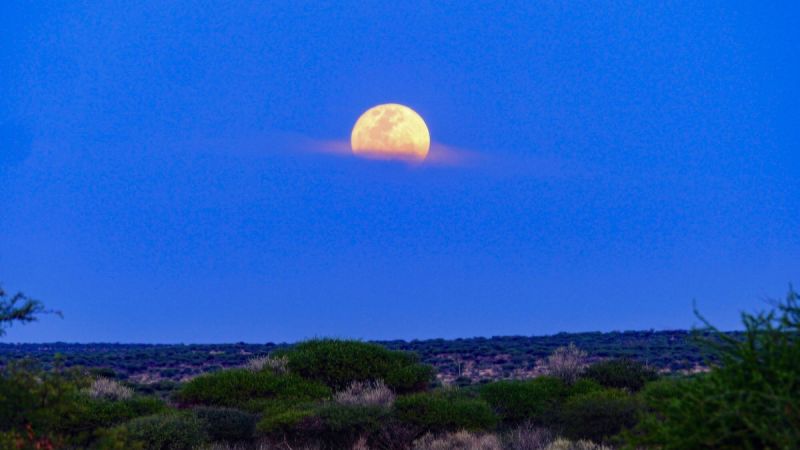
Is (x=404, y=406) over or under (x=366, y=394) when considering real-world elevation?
under

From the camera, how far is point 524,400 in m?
25.6

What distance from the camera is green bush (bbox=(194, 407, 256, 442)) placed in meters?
22.8

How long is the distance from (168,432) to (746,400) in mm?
15580

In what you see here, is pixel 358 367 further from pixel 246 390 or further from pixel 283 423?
pixel 283 423

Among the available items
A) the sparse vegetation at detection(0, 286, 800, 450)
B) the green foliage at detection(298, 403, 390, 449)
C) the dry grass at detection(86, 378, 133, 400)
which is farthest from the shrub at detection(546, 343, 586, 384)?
the dry grass at detection(86, 378, 133, 400)

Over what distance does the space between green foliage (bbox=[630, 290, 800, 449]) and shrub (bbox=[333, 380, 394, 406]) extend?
1529 cm

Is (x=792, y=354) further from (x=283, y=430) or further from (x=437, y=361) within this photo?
(x=437, y=361)

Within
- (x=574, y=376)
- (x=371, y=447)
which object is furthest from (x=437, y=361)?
(x=371, y=447)

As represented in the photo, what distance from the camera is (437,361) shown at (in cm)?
5341

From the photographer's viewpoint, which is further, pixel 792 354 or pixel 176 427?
pixel 176 427

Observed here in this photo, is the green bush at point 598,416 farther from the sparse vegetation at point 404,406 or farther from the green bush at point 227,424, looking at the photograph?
the green bush at point 227,424

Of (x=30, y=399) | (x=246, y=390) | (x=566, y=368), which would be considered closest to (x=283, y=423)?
(x=246, y=390)

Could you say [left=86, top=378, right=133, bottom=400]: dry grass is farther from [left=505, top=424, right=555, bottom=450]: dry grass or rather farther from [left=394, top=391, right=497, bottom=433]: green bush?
[left=505, top=424, right=555, bottom=450]: dry grass

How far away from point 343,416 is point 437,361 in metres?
31.9
